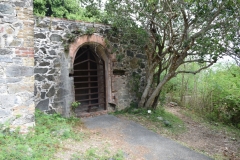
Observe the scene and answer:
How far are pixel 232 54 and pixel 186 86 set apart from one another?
169 inches

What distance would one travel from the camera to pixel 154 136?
4766mm

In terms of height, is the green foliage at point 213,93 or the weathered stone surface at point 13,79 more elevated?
the weathered stone surface at point 13,79

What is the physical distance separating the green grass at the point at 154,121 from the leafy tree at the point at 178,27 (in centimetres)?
40

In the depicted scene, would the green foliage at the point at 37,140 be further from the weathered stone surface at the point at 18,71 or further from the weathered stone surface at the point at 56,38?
the weathered stone surface at the point at 56,38

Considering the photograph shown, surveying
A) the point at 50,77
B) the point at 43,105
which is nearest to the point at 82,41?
the point at 50,77

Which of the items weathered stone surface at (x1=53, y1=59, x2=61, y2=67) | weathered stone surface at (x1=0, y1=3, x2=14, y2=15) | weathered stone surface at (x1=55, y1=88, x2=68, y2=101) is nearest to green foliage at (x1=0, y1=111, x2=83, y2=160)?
weathered stone surface at (x1=55, y1=88, x2=68, y2=101)

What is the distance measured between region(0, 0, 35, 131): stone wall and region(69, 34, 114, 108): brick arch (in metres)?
1.89

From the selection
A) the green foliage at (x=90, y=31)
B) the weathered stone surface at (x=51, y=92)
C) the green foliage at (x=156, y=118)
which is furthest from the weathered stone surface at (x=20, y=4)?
the green foliage at (x=156, y=118)

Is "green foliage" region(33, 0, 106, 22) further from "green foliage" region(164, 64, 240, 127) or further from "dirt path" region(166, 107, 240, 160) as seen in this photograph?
"dirt path" region(166, 107, 240, 160)

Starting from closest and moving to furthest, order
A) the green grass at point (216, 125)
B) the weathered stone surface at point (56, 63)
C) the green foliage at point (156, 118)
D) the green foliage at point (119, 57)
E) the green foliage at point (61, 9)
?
the weathered stone surface at point (56, 63) < the green foliage at point (156, 118) < the green grass at point (216, 125) < the green foliage at point (119, 57) < the green foliage at point (61, 9)

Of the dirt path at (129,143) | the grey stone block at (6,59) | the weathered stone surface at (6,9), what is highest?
the weathered stone surface at (6,9)

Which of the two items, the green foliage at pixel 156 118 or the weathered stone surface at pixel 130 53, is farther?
the weathered stone surface at pixel 130 53

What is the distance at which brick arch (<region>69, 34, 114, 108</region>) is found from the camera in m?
5.66

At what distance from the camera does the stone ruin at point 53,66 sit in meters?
3.59
